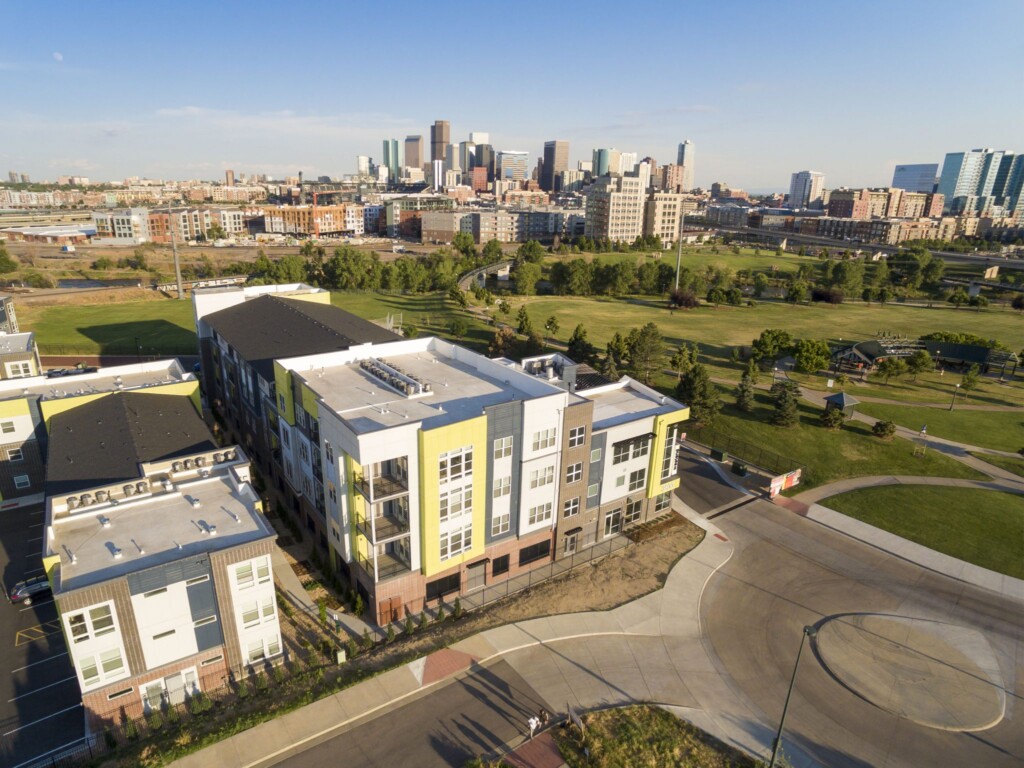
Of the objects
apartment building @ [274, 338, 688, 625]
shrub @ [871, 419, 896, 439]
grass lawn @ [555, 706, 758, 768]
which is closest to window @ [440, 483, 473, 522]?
apartment building @ [274, 338, 688, 625]

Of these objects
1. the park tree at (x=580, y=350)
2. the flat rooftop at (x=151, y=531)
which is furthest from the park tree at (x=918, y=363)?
the flat rooftop at (x=151, y=531)

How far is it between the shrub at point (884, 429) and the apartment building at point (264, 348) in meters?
46.3

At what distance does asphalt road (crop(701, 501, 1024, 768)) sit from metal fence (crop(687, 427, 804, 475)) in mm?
7699

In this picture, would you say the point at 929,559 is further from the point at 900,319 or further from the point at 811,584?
the point at 900,319

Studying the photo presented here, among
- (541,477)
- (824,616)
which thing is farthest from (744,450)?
(541,477)

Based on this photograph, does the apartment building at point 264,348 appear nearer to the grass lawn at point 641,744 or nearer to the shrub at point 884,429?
the grass lawn at point 641,744

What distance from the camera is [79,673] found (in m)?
23.0

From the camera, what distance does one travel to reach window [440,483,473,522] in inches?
1201

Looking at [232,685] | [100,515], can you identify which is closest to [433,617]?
[232,685]

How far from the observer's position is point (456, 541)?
31.9 m

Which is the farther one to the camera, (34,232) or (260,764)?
(34,232)

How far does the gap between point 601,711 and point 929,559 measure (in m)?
27.2

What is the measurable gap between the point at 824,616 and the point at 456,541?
21457mm

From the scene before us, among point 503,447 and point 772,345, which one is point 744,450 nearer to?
point 772,345
